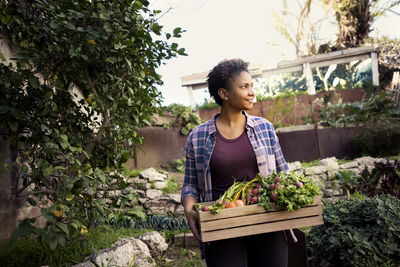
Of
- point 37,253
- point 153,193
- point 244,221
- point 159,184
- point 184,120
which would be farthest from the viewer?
point 184,120

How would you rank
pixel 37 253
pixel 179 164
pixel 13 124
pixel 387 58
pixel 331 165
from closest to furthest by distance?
pixel 13 124 < pixel 37 253 < pixel 331 165 < pixel 179 164 < pixel 387 58

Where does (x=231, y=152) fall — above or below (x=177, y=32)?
below

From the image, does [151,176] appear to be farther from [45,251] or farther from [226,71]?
[226,71]

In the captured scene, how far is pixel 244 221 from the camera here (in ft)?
5.09

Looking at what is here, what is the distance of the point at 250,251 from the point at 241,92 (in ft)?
3.27

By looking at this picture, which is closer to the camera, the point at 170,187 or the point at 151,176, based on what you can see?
the point at 170,187

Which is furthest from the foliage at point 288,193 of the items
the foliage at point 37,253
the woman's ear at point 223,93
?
the foliage at point 37,253

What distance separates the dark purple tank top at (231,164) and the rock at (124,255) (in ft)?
5.10

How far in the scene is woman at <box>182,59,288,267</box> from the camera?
1.82 meters

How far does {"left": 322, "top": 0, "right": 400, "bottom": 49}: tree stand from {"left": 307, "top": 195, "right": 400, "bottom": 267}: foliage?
13031 mm

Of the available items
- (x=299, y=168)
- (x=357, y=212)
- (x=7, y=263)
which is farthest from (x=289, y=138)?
(x=7, y=263)

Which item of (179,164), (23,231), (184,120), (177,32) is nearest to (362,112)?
(184,120)

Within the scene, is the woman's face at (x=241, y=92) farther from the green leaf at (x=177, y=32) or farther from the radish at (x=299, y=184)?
the green leaf at (x=177, y=32)

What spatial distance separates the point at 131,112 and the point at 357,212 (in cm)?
246
